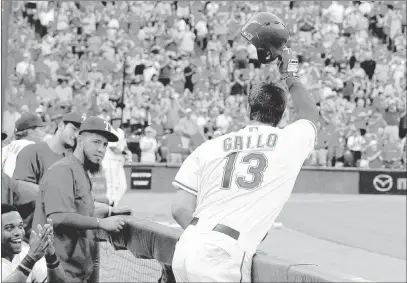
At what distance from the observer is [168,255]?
405 centimetres

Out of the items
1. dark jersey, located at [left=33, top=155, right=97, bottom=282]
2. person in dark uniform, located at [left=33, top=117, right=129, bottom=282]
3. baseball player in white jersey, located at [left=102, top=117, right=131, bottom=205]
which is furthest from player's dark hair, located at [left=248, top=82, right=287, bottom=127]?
baseball player in white jersey, located at [left=102, top=117, right=131, bottom=205]

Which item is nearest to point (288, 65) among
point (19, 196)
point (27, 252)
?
point (27, 252)

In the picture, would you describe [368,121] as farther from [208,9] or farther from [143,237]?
[143,237]

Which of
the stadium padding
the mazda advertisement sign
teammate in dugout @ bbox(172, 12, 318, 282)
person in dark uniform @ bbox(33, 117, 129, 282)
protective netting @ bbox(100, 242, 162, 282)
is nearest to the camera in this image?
the stadium padding

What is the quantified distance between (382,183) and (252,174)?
17.9 m

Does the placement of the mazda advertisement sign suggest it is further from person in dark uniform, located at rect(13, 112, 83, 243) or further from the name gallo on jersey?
the name gallo on jersey

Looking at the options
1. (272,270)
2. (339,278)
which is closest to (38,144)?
(272,270)

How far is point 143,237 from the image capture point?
4398mm

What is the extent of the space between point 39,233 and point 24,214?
2.68 metres

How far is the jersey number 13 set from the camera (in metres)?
3.70

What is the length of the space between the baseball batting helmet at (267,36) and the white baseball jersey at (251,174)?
40 cm

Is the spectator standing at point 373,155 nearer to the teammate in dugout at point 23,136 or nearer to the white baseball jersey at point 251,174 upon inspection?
the teammate in dugout at point 23,136

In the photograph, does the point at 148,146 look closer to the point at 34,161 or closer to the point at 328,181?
the point at 328,181

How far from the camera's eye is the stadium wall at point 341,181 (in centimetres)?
1941
